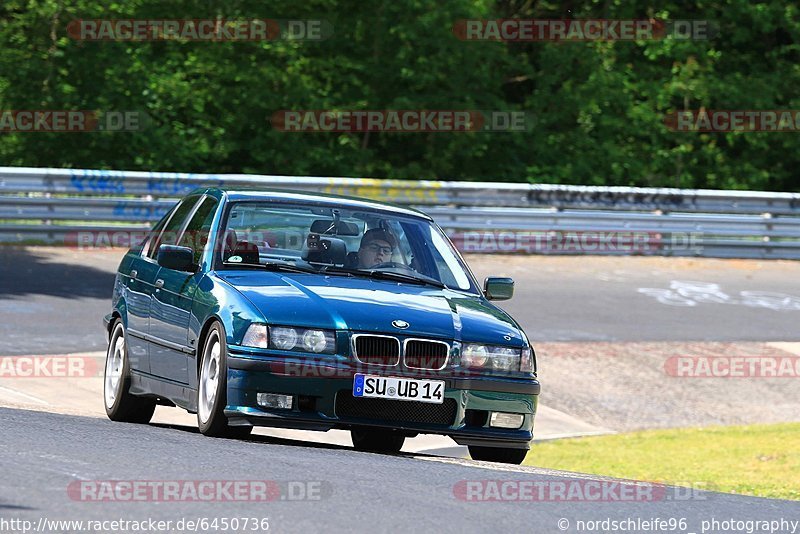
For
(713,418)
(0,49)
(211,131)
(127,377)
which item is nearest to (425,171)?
(211,131)

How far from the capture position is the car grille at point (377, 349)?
842 cm

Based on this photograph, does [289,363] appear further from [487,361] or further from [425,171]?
[425,171]

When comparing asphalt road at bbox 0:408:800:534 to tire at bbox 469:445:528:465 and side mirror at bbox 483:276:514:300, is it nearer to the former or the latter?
tire at bbox 469:445:528:465

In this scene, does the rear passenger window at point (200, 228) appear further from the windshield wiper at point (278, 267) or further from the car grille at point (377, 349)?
the car grille at point (377, 349)

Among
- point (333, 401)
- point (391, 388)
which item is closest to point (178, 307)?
point (333, 401)

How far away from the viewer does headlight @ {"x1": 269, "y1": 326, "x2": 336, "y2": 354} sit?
27.4 ft

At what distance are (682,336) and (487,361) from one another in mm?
9696

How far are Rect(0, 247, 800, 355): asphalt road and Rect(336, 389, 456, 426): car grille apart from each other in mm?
6283

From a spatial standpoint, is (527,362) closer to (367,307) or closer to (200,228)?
(367,307)

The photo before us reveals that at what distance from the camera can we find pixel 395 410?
846 centimetres

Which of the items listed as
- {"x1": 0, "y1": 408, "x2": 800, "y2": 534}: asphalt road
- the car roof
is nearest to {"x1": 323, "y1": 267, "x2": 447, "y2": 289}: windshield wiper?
the car roof

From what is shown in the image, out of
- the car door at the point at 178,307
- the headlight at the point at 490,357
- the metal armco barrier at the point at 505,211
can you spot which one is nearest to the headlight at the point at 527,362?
the headlight at the point at 490,357

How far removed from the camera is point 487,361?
8.71 metres

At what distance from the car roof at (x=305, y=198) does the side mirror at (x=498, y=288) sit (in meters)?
0.69
